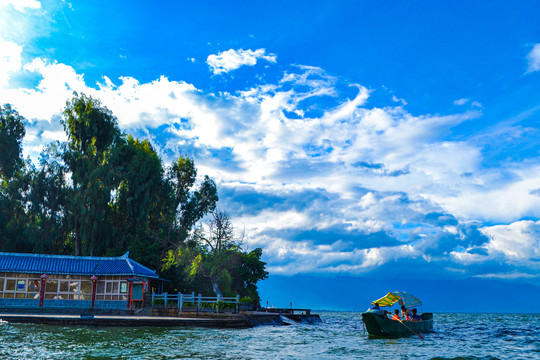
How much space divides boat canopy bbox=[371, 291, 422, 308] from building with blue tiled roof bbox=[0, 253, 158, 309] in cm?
1830

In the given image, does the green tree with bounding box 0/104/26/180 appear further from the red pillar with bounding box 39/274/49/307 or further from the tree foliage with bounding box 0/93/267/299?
the red pillar with bounding box 39/274/49/307

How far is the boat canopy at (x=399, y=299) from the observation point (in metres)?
30.6

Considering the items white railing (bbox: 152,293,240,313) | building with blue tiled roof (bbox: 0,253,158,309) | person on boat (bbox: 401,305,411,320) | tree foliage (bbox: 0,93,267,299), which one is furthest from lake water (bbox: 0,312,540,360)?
tree foliage (bbox: 0,93,267,299)

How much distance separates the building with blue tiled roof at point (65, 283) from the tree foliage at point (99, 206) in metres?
5.87

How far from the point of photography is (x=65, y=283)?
3600 centimetres

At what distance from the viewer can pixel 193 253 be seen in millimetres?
40312

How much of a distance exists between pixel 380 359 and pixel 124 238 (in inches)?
1323

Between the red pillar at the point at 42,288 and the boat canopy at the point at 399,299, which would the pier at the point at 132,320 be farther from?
the boat canopy at the point at 399,299

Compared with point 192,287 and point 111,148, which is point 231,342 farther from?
point 111,148

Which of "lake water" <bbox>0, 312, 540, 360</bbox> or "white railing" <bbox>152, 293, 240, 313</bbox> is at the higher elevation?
"white railing" <bbox>152, 293, 240, 313</bbox>

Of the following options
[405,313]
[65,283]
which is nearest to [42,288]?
[65,283]

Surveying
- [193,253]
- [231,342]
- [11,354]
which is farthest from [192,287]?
[11,354]

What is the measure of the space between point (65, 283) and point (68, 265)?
138 cm

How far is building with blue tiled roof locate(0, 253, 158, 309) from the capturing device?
35062 millimetres
